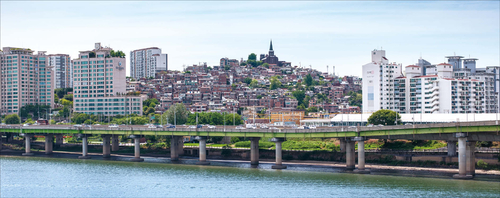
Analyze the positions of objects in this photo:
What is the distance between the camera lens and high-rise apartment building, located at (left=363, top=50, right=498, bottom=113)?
506ft

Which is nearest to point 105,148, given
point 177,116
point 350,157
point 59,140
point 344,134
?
point 59,140

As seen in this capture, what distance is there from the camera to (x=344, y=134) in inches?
3637

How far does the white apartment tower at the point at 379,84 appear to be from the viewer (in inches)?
6398

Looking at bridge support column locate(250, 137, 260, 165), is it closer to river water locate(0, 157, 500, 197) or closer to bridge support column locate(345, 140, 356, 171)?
river water locate(0, 157, 500, 197)

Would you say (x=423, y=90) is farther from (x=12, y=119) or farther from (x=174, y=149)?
(x=12, y=119)

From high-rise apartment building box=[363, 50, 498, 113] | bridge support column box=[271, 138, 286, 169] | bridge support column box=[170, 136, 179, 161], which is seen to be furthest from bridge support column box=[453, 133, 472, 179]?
high-rise apartment building box=[363, 50, 498, 113]

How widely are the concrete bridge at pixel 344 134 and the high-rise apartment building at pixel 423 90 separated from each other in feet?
193

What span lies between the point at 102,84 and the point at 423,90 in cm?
9498

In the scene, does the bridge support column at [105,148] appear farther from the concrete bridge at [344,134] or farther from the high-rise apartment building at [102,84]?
the high-rise apartment building at [102,84]

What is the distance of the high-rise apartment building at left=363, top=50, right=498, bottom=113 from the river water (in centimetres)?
7556

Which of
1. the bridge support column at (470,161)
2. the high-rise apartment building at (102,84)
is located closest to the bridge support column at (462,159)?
the bridge support column at (470,161)

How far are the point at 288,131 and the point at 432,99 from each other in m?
70.3

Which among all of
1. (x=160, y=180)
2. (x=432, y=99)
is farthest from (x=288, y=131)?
(x=432, y=99)

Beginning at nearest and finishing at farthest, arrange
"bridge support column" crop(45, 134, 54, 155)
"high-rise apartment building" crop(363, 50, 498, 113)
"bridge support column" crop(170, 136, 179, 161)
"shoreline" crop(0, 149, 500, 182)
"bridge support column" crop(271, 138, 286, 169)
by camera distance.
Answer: "shoreline" crop(0, 149, 500, 182)
"bridge support column" crop(271, 138, 286, 169)
"bridge support column" crop(170, 136, 179, 161)
"bridge support column" crop(45, 134, 54, 155)
"high-rise apartment building" crop(363, 50, 498, 113)
